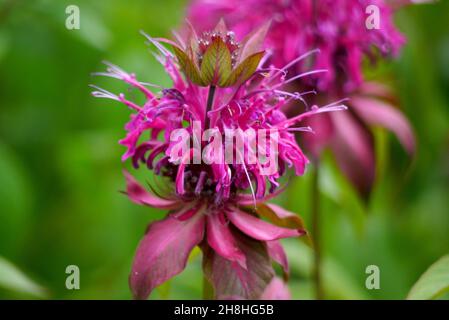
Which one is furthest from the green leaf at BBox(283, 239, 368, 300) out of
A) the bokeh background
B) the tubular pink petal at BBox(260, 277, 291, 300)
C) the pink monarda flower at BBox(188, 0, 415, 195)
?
the tubular pink petal at BBox(260, 277, 291, 300)

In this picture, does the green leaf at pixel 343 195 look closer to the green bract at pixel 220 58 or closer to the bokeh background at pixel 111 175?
the bokeh background at pixel 111 175

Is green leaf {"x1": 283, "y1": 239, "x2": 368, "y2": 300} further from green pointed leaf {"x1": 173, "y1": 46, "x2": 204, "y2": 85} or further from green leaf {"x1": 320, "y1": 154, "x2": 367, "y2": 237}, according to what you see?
green pointed leaf {"x1": 173, "y1": 46, "x2": 204, "y2": 85}

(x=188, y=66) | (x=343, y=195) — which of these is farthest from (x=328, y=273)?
(x=188, y=66)

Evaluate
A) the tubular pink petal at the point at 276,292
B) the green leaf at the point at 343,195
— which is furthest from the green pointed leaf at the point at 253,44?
the green leaf at the point at 343,195

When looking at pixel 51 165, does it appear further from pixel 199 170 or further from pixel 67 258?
pixel 199 170

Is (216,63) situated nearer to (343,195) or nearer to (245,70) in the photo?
(245,70)

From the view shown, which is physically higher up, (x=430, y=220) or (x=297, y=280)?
(x=430, y=220)

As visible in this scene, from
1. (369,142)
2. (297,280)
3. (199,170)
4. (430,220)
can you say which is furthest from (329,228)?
(199,170)
